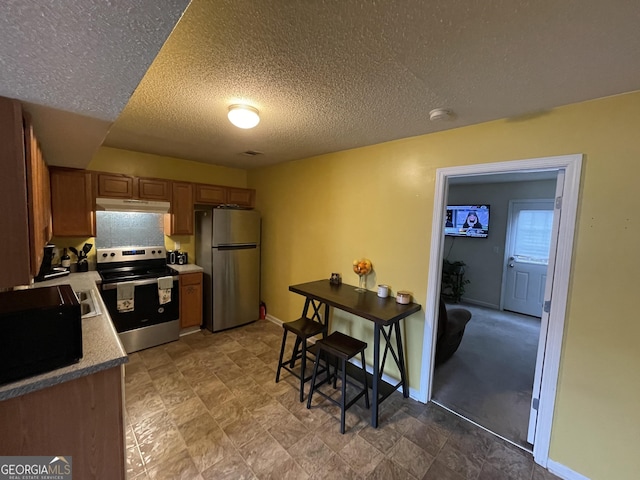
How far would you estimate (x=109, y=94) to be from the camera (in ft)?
3.29

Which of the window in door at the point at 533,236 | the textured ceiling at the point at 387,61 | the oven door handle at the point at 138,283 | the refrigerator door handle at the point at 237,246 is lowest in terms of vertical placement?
the oven door handle at the point at 138,283

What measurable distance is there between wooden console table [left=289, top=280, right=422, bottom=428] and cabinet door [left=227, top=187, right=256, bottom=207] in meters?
2.03

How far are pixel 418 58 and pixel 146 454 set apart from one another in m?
2.91

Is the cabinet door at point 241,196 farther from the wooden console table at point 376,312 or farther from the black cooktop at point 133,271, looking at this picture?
the wooden console table at point 376,312

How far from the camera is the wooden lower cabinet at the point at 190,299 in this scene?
135 inches

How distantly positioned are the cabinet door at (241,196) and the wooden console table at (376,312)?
79.9 inches

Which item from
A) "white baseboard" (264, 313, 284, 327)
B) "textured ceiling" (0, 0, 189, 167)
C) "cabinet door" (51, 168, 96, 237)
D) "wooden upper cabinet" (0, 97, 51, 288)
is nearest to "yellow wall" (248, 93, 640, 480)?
"white baseboard" (264, 313, 284, 327)

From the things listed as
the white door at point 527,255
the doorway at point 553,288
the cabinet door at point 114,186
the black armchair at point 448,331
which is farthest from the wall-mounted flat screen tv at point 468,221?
the cabinet door at point 114,186

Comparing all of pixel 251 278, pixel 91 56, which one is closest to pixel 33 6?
pixel 91 56

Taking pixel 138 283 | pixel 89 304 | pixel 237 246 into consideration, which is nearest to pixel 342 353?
pixel 89 304

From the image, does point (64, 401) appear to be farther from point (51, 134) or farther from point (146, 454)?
point (51, 134)

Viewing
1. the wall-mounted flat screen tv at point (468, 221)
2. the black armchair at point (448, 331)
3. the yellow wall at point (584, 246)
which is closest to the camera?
the yellow wall at point (584, 246)

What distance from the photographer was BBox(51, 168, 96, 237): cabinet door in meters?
2.72

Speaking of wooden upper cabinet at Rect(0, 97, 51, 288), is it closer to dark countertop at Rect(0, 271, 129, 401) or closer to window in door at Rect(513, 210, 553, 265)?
dark countertop at Rect(0, 271, 129, 401)
